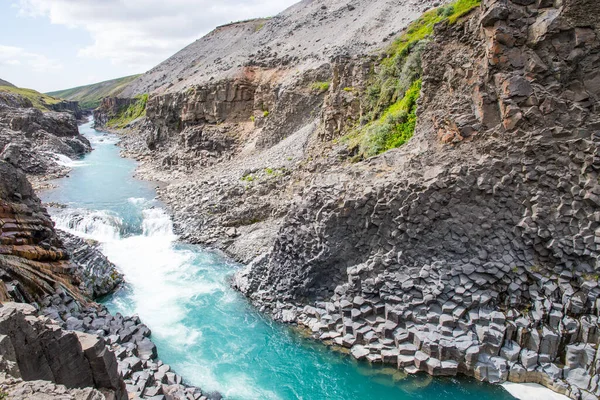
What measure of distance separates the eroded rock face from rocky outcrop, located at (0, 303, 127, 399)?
9.63 metres

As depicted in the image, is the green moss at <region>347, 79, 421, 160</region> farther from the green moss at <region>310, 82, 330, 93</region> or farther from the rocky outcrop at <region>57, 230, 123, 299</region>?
the green moss at <region>310, 82, 330, 93</region>

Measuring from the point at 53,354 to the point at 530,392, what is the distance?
48.0 ft

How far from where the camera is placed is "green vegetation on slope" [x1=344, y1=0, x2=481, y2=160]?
23531mm

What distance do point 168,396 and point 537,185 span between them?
→ 1563 cm

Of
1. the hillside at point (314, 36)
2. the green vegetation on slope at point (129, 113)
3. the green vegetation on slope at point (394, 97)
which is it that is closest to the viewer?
the green vegetation on slope at point (394, 97)

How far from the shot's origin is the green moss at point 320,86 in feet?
136

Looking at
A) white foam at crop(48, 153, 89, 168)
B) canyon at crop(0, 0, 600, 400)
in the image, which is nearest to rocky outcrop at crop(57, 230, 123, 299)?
canyon at crop(0, 0, 600, 400)

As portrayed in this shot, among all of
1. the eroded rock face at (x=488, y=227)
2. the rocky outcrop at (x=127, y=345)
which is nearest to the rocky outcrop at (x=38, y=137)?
the rocky outcrop at (x=127, y=345)

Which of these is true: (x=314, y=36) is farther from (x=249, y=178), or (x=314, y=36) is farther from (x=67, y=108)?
(x=67, y=108)

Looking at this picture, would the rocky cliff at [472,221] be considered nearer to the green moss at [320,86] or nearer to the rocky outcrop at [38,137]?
the green moss at [320,86]

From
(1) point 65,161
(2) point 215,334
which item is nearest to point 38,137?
(1) point 65,161

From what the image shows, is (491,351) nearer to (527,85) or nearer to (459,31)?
(527,85)

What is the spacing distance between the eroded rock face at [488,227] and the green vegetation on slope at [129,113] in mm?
91066

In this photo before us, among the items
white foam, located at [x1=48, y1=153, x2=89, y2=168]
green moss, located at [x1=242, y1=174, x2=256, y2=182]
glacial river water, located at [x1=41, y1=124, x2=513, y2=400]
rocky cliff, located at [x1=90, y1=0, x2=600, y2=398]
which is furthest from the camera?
white foam, located at [x1=48, y1=153, x2=89, y2=168]
